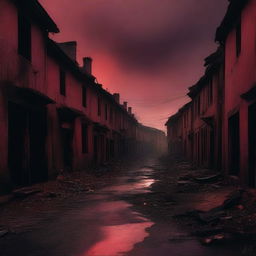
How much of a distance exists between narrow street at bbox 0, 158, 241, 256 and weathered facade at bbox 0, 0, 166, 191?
3294mm

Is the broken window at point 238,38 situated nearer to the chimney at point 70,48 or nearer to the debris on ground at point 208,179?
the debris on ground at point 208,179

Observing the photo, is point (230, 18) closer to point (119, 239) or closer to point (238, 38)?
point (238, 38)

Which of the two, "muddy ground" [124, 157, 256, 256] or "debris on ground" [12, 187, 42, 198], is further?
"debris on ground" [12, 187, 42, 198]

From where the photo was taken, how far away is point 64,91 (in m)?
15.7

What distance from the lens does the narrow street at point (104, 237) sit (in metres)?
4.62

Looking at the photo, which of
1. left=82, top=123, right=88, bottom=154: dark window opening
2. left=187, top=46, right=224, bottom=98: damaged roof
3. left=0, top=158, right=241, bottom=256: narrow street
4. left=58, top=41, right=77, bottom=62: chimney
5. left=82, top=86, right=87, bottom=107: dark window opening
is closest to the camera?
left=0, top=158, right=241, bottom=256: narrow street

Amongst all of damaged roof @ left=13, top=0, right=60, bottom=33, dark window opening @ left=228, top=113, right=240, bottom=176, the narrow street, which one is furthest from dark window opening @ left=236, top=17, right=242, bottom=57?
damaged roof @ left=13, top=0, right=60, bottom=33

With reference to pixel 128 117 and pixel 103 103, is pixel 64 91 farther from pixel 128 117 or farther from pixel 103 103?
pixel 128 117

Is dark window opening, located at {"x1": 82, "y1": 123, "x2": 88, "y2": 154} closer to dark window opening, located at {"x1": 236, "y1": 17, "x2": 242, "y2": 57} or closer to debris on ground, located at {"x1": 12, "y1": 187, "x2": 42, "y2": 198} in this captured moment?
debris on ground, located at {"x1": 12, "y1": 187, "x2": 42, "y2": 198}

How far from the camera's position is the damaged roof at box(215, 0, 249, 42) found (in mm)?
9395

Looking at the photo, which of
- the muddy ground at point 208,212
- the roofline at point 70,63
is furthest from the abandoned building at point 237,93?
the roofline at point 70,63

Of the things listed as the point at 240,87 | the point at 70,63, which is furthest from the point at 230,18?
the point at 70,63

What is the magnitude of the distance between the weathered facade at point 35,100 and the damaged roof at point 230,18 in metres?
6.50

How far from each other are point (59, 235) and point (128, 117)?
3770 cm
